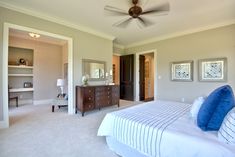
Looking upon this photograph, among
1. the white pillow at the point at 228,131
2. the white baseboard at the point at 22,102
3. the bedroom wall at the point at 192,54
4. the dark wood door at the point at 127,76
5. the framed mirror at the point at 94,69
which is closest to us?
the white pillow at the point at 228,131

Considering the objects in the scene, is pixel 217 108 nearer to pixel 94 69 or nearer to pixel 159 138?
pixel 159 138

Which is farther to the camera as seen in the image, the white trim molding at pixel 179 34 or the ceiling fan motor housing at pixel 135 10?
the white trim molding at pixel 179 34

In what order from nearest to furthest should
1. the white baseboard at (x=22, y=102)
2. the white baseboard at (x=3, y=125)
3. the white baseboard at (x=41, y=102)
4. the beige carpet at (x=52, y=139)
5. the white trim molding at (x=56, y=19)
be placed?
1. the beige carpet at (x=52, y=139)
2. the white baseboard at (x=3, y=125)
3. the white trim molding at (x=56, y=19)
4. the white baseboard at (x=22, y=102)
5. the white baseboard at (x=41, y=102)

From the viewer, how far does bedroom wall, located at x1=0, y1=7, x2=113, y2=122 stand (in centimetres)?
312

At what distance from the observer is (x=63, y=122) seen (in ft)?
10.8

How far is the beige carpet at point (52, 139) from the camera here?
1.97 metres

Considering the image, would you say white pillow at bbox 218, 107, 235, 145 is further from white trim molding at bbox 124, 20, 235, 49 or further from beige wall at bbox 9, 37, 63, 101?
beige wall at bbox 9, 37, 63, 101

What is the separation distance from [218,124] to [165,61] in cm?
417

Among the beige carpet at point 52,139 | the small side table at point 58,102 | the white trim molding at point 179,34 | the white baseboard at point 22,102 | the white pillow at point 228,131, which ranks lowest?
the beige carpet at point 52,139

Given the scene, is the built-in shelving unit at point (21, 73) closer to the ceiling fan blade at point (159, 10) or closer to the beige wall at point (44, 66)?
the beige wall at point (44, 66)

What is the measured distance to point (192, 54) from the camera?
4582 mm

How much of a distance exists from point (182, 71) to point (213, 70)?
93 centimetres

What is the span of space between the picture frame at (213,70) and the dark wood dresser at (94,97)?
3.02 meters

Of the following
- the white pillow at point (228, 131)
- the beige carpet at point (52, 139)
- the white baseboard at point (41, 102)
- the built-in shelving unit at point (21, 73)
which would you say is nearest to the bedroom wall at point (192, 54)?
the beige carpet at point (52, 139)
